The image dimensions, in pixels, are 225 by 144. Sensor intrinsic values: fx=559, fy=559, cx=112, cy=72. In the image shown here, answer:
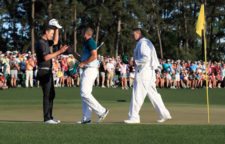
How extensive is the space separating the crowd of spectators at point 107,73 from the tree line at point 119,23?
23.5 metres

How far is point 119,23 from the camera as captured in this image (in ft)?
239

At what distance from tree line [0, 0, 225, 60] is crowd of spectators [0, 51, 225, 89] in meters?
23.5

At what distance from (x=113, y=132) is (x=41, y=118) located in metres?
4.33

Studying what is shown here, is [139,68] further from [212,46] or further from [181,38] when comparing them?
[212,46]

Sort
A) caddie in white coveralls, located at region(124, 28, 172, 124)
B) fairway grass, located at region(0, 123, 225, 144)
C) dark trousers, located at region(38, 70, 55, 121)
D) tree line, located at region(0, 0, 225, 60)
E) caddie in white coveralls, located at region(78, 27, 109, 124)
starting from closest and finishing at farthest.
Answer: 1. fairway grass, located at region(0, 123, 225, 144)
2. caddie in white coveralls, located at region(78, 27, 109, 124)
3. dark trousers, located at region(38, 70, 55, 121)
4. caddie in white coveralls, located at region(124, 28, 172, 124)
5. tree line, located at region(0, 0, 225, 60)

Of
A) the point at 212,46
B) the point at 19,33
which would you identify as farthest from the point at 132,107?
the point at 212,46

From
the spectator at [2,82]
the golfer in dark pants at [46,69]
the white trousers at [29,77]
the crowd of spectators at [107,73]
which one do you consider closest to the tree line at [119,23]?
the crowd of spectators at [107,73]

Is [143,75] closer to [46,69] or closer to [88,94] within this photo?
[88,94]

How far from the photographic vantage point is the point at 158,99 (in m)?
13.5

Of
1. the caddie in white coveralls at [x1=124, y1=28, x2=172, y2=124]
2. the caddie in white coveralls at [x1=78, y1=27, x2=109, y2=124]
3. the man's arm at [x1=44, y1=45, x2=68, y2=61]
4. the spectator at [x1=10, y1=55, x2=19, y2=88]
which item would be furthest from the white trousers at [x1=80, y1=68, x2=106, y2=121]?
the spectator at [x1=10, y1=55, x2=19, y2=88]

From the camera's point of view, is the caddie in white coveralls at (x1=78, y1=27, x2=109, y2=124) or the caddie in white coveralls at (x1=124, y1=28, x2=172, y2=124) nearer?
the caddie in white coveralls at (x1=78, y1=27, x2=109, y2=124)

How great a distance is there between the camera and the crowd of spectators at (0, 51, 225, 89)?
3225 centimetres

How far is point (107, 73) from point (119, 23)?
3782 cm

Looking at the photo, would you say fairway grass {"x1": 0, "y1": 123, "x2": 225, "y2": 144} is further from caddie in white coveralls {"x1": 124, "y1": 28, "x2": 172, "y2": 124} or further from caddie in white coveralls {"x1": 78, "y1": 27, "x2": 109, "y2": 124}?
caddie in white coveralls {"x1": 124, "y1": 28, "x2": 172, "y2": 124}
